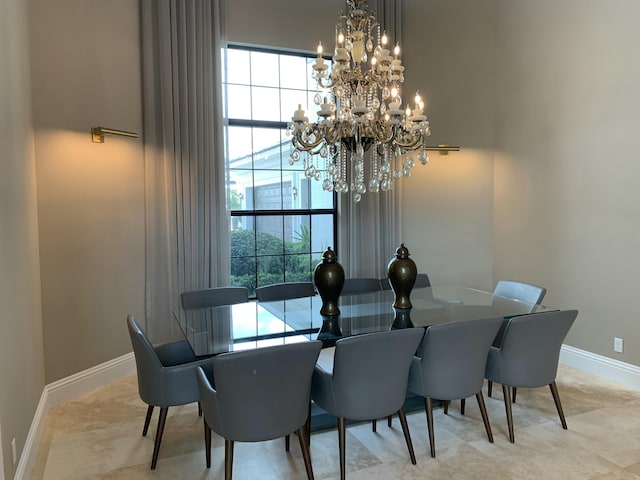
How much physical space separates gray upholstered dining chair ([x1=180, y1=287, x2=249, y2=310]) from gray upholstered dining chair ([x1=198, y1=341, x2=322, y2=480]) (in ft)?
4.87

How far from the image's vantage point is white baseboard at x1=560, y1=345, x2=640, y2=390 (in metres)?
3.92

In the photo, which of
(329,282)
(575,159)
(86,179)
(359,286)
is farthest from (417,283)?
(86,179)

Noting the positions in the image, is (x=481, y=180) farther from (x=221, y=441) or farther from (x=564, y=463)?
(x=221, y=441)

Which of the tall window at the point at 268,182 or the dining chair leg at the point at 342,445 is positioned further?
the tall window at the point at 268,182

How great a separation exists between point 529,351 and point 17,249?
10.5ft

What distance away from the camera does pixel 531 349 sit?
2988mm

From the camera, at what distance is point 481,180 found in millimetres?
5422

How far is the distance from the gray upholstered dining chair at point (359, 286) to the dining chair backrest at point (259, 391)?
1957 millimetres

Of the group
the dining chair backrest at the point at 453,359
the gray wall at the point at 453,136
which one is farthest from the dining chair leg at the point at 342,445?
the gray wall at the point at 453,136

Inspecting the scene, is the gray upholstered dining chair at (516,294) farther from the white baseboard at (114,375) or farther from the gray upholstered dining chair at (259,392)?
the gray upholstered dining chair at (259,392)

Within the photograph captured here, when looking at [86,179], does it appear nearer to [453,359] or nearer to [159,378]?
[159,378]

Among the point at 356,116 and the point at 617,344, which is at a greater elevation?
the point at 356,116

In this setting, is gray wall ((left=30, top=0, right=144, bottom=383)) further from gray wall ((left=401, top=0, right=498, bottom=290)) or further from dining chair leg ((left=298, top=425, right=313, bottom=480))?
gray wall ((left=401, top=0, right=498, bottom=290))

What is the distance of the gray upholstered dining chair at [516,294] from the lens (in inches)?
146
